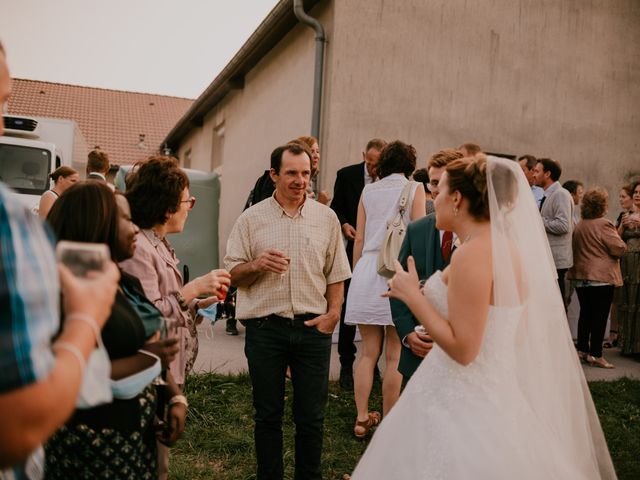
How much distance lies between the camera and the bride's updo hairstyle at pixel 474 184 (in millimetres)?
2633

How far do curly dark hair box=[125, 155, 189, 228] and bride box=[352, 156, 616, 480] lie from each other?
47.0 inches

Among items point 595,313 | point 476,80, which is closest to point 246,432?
point 595,313

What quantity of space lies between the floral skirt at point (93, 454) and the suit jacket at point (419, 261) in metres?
1.98

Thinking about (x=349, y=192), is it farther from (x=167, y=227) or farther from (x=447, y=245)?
(x=167, y=227)

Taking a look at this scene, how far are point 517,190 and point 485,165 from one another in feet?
0.72

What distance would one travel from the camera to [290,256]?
11.7 ft

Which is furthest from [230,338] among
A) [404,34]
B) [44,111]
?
[44,111]

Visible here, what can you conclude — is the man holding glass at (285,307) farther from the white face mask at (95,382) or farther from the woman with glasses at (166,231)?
the white face mask at (95,382)

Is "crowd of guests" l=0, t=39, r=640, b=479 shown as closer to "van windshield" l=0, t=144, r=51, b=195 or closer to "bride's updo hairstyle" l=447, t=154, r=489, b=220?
"bride's updo hairstyle" l=447, t=154, r=489, b=220

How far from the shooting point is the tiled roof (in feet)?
96.1

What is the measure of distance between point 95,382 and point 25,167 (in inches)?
455

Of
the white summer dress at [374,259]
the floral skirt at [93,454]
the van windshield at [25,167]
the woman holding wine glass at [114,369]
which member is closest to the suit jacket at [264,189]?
the white summer dress at [374,259]

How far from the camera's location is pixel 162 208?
2902 millimetres

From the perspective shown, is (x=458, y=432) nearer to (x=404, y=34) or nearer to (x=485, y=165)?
(x=485, y=165)
